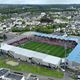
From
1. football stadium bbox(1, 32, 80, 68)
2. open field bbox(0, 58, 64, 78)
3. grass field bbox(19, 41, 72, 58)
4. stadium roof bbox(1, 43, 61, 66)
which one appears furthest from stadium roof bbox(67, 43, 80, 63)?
open field bbox(0, 58, 64, 78)

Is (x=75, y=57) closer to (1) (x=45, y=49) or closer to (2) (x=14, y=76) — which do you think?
(1) (x=45, y=49)

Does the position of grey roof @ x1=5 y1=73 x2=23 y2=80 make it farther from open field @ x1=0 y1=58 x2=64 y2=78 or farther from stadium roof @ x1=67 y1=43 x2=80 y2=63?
stadium roof @ x1=67 y1=43 x2=80 y2=63

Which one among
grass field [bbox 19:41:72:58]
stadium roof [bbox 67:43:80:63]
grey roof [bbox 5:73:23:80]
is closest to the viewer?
grey roof [bbox 5:73:23:80]

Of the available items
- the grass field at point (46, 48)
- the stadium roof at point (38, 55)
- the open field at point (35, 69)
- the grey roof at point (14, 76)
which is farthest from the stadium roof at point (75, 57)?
the grey roof at point (14, 76)

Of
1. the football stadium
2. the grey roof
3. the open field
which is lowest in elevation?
the open field

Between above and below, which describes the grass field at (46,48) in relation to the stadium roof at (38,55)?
below

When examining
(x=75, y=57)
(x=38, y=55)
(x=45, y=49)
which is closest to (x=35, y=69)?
(x=38, y=55)

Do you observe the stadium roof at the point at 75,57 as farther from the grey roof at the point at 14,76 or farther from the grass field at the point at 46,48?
the grey roof at the point at 14,76

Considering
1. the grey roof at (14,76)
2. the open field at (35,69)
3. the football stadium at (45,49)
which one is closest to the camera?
the grey roof at (14,76)

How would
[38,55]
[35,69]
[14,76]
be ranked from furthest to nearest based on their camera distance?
[38,55] → [35,69] → [14,76]

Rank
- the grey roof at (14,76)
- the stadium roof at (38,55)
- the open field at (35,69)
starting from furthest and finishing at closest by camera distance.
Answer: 1. the stadium roof at (38,55)
2. the open field at (35,69)
3. the grey roof at (14,76)
